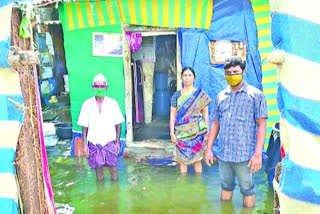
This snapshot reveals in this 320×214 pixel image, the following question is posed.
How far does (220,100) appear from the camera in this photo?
436 centimetres

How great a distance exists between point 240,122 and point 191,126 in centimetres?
157

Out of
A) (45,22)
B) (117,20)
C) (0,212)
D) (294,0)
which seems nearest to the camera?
(294,0)

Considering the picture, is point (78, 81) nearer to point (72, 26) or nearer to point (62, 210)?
point (72, 26)

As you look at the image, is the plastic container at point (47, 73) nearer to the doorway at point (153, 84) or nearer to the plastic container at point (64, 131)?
the plastic container at point (64, 131)

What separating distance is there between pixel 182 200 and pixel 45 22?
8380 millimetres

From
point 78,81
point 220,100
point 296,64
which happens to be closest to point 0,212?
point 296,64

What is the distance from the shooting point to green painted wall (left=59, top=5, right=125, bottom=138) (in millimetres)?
7008

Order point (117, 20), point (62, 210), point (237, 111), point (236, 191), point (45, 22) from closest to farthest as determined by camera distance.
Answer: point (237, 111) → point (62, 210) → point (236, 191) → point (117, 20) → point (45, 22)

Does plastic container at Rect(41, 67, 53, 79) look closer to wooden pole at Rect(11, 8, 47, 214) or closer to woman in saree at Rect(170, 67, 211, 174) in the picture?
woman in saree at Rect(170, 67, 211, 174)

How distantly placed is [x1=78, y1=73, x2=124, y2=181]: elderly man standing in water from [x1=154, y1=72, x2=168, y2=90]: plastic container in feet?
13.7

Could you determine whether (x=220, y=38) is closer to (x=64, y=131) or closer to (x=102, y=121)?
(x=102, y=121)

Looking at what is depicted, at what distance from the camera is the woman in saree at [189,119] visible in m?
5.58

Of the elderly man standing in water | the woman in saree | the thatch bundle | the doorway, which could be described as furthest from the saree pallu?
the thatch bundle

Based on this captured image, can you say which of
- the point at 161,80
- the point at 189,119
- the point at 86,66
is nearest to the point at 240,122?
the point at 189,119
